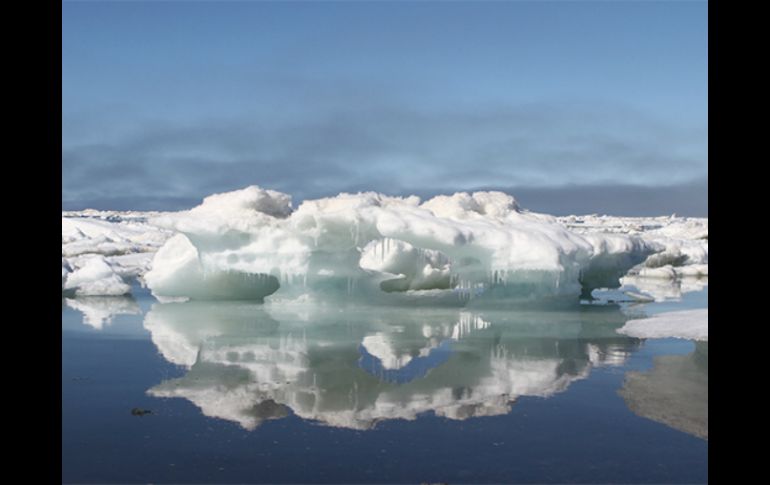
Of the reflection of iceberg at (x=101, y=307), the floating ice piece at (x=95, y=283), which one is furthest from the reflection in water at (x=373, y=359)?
A: the floating ice piece at (x=95, y=283)

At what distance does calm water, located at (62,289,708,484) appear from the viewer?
6.13m

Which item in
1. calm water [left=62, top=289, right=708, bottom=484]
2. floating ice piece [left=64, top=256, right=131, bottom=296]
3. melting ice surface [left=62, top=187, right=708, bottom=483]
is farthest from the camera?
floating ice piece [left=64, top=256, right=131, bottom=296]

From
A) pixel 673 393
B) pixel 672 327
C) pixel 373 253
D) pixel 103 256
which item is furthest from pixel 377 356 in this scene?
pixel 103 256

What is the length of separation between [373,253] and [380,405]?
16.5m

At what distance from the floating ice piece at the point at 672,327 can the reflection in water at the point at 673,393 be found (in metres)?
1.53

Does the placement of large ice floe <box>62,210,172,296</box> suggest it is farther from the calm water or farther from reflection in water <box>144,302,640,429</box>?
the calm water

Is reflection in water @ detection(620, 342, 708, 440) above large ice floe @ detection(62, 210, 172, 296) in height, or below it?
below

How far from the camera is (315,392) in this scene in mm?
8828

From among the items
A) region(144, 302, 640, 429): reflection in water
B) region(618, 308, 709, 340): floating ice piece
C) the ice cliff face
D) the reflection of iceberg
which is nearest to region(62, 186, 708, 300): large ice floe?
the ice cliff face

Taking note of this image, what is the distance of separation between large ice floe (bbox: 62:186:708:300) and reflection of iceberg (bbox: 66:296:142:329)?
0.79m

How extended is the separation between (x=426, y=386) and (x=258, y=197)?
11.8 metres

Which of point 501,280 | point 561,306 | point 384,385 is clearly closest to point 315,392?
point 384,385
